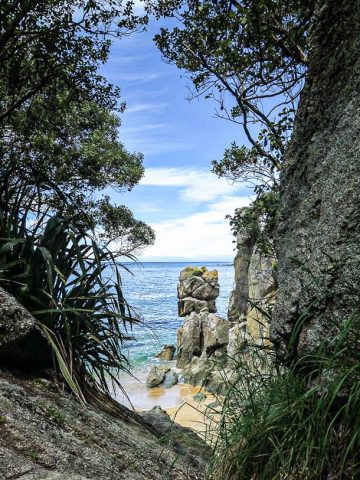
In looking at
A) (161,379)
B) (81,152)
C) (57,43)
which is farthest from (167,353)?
(57,43)

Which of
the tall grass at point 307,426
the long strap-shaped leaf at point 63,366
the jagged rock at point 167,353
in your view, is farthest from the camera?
the jagged rock at point 167,353

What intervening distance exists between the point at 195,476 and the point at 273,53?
20.2 ft

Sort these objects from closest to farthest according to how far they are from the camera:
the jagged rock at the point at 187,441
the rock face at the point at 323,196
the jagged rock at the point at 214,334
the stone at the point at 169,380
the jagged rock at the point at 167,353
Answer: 1. the rock face at the point at 323,196
2. the jagged rock at the point at 187,441
3. the stone at the point at 169,380
4. the jagged rock at the point at 214,334
5. the jagged rock at the point at 167,353

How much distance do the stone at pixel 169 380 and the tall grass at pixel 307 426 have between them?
1996 cm

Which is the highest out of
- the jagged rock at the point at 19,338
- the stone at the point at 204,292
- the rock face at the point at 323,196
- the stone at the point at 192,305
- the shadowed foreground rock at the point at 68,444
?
the rock face at the point at 323,196

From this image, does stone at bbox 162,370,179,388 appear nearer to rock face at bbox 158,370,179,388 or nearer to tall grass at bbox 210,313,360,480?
rock face at bbox 158,370,179,388

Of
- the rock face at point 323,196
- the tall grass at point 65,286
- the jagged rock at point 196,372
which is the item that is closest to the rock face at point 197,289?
the jagged rock at point 196,372

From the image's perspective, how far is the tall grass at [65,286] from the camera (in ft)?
9.61

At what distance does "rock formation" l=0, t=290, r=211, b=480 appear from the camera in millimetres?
1812

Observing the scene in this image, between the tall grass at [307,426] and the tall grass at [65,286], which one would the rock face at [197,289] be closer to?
the tall grass at [65,286]

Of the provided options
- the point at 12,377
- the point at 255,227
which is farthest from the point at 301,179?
the point at 255,227

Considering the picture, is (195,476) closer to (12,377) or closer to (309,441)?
(309,441)

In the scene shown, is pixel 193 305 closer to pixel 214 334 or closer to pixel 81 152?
pixel 214 334

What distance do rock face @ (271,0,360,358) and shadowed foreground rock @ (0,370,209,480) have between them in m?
1.00
